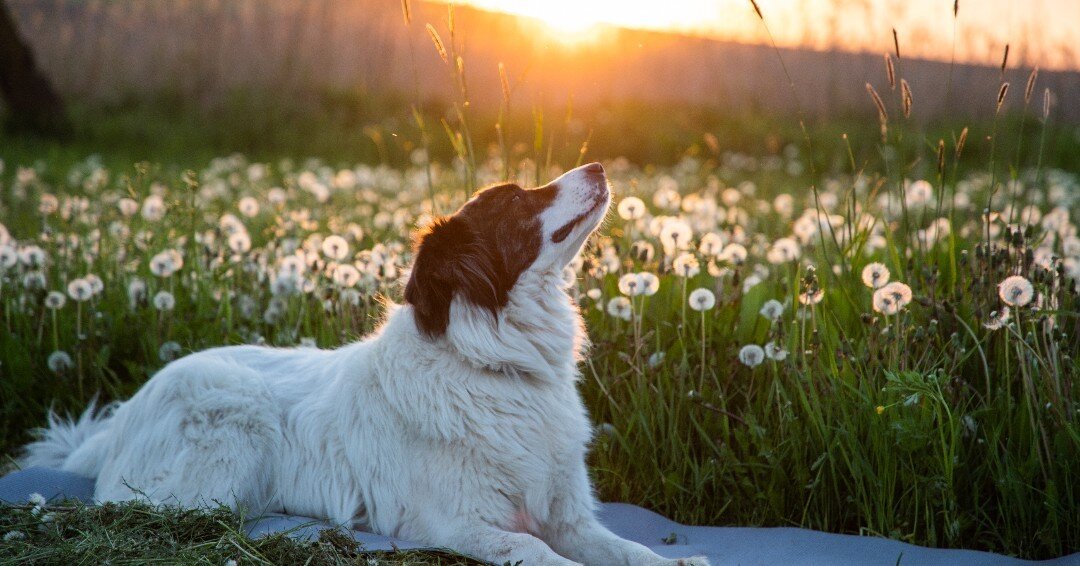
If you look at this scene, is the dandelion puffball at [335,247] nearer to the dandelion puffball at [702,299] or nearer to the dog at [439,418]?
the dog at [439,418]

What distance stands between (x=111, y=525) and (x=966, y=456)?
3227 mm

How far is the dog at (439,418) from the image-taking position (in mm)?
3512

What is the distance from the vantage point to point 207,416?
3.82 meters

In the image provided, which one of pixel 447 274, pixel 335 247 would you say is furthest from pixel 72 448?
pixel 447 274

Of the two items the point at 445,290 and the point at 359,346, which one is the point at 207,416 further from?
the point at 445,290

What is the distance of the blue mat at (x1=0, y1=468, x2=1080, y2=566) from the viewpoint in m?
3.34

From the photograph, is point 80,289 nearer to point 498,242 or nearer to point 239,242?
point 239,242

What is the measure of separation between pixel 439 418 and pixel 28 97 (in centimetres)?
1543

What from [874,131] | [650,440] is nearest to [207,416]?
[650,440]

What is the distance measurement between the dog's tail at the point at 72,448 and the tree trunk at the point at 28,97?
13141 millimetres

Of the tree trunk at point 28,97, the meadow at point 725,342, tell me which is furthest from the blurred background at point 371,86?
the meadow at point 725,342

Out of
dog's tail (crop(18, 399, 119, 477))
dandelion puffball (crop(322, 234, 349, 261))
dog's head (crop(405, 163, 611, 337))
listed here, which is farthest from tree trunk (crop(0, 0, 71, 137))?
dog's head (crop(405, 163, 611, 337))

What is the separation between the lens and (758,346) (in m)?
4.21

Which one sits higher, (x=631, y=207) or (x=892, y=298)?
(x=631, y=207)
